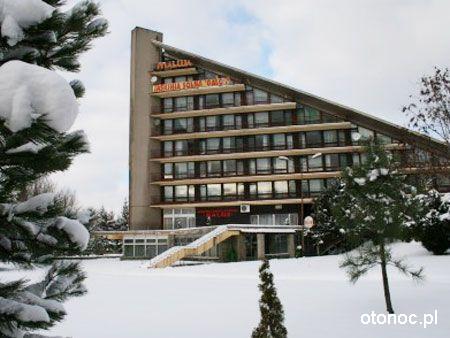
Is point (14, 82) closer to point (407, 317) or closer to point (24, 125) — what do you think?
point (24, 125)

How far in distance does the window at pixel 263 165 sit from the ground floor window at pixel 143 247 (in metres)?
13.0

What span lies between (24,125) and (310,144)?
4634cm

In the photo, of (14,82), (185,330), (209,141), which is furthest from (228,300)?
(209,141)

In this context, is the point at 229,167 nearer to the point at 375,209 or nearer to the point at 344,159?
the point at 344,159

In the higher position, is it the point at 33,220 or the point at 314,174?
the point at 314,174

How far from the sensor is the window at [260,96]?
49156 millimetres

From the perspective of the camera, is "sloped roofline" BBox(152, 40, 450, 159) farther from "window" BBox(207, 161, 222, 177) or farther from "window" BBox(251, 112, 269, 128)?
"window" BBox(207, 161, 222, 177)

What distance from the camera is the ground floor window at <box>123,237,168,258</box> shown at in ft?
142

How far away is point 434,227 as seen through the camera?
80.8 ft

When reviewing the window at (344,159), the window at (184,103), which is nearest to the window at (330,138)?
the window at (344,159)

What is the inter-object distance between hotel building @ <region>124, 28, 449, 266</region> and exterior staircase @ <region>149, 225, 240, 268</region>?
8957 mm

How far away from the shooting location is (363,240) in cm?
1455

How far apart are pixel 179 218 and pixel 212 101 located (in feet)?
44.8

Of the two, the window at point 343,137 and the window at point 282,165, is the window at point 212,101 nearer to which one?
the window at point 282,165
